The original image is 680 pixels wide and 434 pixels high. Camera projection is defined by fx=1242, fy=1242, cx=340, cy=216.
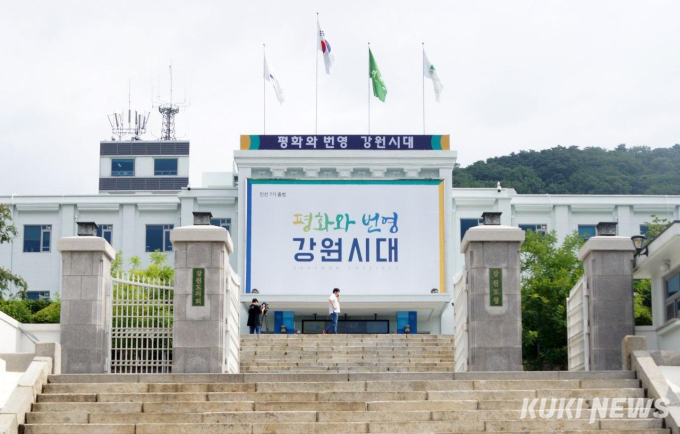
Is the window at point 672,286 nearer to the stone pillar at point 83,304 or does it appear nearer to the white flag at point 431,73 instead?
the stone pillar at point 83,304

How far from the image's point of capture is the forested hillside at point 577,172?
71.7 m

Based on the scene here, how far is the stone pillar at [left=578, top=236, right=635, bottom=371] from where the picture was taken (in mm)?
21656

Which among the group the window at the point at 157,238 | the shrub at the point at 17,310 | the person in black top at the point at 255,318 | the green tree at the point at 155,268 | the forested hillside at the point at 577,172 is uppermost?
the forested hillside at the point at 577,172

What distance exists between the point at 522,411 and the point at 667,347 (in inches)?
219

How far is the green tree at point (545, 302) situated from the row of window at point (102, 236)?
1606 centimetres

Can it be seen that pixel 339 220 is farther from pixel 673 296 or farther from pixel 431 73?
pixel 673 296

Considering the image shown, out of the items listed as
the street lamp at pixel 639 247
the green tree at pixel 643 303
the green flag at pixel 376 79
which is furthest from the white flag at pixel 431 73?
the street lamp at pixel 639 247

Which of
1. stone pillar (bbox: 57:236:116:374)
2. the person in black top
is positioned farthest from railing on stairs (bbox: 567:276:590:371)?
stone pillar (bbox: 57:236:116:374)

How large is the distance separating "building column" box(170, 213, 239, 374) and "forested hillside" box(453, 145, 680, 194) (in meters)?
49.0

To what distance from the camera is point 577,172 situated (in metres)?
74.1

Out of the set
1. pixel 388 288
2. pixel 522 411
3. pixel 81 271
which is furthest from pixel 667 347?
pixel 388 288

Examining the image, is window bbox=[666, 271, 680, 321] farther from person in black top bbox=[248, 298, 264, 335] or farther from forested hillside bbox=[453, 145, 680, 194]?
forested hillside bbox=[453, 145, 680, 194]

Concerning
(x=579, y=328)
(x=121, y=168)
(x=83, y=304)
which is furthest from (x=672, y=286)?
(x=121, y=168)

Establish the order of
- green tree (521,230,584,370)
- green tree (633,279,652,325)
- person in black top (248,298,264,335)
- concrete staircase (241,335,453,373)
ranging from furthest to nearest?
green tree (521,230,584,370)
green tree (633,279,652,325)
person in black top (248,298,264,335)
concrete staircase (241,335,453,373)
